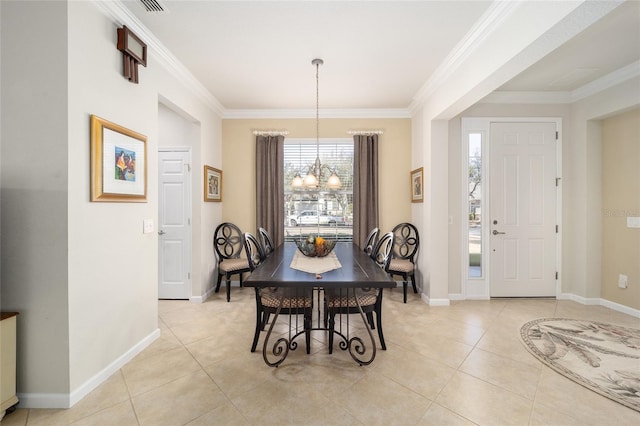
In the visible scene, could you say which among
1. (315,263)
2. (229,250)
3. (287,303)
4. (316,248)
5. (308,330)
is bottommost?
(308,330)

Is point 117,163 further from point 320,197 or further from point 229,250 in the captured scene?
point 320,197

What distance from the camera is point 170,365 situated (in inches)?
86.0

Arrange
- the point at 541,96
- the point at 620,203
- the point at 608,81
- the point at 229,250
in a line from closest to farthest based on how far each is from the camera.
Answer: the point at 608,81
the point at 620,203
the point at 541,96
the point at 229,250

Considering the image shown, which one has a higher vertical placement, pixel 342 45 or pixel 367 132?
pixel 342 45

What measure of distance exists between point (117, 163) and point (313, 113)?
285 centimetres

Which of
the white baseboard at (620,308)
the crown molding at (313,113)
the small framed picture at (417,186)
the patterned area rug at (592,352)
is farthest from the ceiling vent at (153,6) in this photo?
the white baseboard at (620,308)

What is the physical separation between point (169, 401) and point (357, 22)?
314cm

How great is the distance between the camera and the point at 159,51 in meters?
2.56

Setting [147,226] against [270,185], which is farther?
[270,185]

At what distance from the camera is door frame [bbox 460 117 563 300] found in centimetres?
369

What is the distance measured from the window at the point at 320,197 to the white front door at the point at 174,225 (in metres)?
1.49

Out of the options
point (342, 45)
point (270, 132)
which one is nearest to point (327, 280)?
point (342, 45)

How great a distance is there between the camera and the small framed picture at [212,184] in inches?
145

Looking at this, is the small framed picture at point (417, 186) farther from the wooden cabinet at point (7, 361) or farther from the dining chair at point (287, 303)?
the wooden cabinet at point (7, 361)
